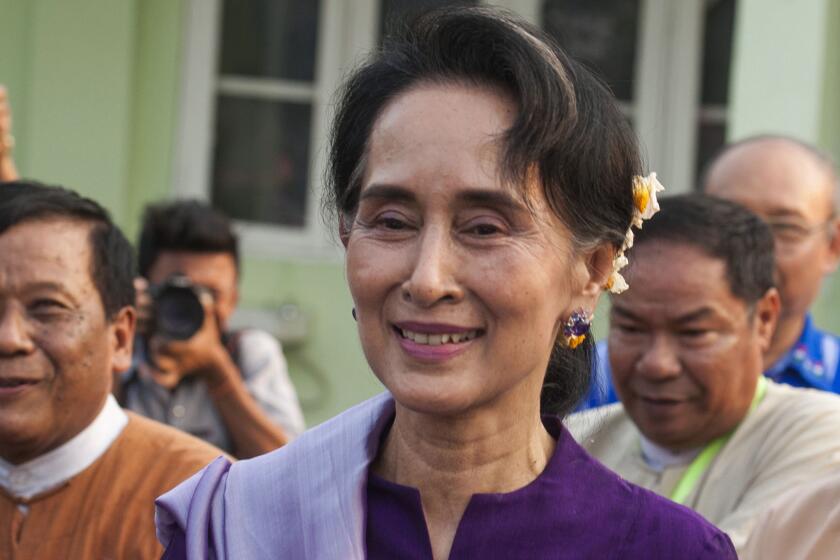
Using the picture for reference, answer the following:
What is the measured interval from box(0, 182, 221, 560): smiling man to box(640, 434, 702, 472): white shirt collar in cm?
105

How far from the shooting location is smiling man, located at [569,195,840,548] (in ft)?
12.1

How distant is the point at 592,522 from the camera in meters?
2.46

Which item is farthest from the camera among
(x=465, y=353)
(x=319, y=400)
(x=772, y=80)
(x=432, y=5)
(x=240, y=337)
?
(x=319, y=400)

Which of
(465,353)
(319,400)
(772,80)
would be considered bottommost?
(319,400)

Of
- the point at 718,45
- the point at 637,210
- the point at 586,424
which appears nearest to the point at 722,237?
the point at 586,424

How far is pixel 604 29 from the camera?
7863 millimetres

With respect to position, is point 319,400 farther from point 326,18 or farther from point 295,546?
point 295,546

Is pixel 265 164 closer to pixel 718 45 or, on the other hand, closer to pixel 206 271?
pixel 718 45

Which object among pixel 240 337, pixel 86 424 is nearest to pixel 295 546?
pixel 86 424

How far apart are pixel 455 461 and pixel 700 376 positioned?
4.48 feet

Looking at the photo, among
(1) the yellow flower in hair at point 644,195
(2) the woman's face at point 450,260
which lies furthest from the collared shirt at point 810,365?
(2) the woman's face at point 450,260

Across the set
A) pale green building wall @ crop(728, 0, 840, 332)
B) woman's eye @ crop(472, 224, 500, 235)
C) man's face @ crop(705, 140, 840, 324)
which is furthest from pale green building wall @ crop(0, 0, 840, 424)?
woman's eye @ crop(472, 224, 500, 235)

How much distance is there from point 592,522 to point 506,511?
0.43 feet

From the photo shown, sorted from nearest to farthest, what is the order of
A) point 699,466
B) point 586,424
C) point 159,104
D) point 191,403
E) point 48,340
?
1. point 586,424
2. point 48,340
3. point 699,466
4. point 191,403
5. point 159,104
